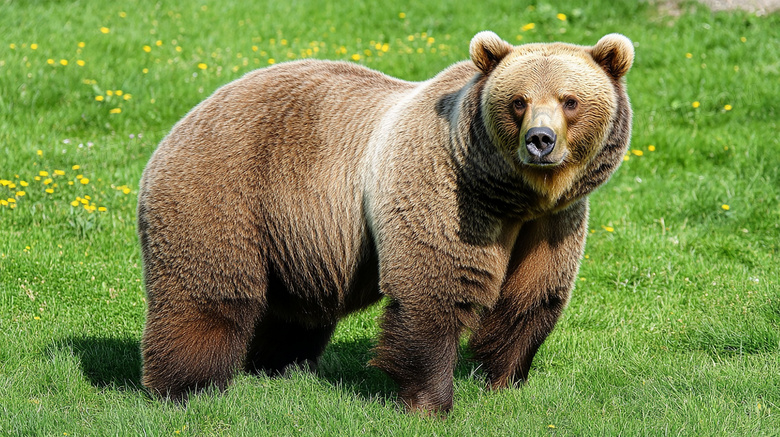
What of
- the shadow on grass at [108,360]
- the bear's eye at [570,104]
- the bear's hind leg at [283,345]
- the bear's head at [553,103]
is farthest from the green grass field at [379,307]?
the bear's eye at [570,104]

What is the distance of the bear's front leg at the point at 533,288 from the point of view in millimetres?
4934

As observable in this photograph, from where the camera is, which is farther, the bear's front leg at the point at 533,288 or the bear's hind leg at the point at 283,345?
the bear's hind leg at the point at 283,345

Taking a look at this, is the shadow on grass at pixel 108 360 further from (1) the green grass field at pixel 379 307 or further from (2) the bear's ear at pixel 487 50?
(2) the bear's ear at pixel 487 50

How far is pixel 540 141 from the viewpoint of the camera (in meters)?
4.18

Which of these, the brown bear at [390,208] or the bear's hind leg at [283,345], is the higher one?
the brown bear at [390,208]

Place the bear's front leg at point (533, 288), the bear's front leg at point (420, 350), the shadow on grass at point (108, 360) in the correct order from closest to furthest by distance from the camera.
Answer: the bear's front leg at point (420, 350) < the bear's front leg at point (533, 288) < the shadow on grass at point (108, 360)

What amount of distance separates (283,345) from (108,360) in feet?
3.80

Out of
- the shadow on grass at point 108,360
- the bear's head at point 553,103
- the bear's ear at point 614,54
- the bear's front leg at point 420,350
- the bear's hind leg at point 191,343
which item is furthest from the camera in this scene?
the shadow on grass at point 108,360

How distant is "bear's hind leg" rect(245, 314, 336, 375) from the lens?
19.8ft

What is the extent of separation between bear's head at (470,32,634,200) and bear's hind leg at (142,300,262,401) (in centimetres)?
190

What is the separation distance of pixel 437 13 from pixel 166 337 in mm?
8292

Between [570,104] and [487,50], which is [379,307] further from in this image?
[570,104]

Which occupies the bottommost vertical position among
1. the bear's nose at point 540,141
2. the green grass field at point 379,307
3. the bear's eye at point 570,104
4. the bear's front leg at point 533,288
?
the green grass field at point 379,307

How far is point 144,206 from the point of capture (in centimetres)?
532
